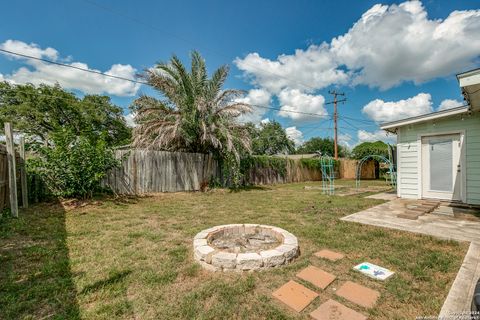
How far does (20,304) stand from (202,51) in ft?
31.9

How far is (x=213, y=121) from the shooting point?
9086mm

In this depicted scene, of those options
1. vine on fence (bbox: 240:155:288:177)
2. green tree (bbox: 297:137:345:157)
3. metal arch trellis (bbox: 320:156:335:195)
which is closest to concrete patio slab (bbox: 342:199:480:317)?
metal arch trellis (bbox: 320:156:335:195)

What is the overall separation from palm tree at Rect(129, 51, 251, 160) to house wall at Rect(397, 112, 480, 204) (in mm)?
5561

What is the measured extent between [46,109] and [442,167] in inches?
954

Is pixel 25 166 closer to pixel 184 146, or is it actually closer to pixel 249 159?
pixel 184 146

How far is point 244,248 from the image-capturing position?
120 inches

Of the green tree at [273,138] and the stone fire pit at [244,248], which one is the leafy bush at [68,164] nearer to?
the stone fire pit at [244,248]

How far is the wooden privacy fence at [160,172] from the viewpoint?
24.7ft

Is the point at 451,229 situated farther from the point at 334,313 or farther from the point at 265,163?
the point at 265,163

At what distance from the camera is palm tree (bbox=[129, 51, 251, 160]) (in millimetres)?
8570

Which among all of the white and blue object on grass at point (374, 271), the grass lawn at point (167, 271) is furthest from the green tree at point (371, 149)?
the white and blue object on grass at point (374, 271)

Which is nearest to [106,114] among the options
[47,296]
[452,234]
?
[47,296]

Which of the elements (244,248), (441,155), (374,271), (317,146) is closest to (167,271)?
(244,248)

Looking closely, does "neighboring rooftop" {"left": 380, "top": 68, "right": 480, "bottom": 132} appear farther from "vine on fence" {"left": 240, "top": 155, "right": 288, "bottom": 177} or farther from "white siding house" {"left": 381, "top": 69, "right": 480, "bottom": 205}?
"vine on fence" {"left": 240, "top": 155, "right": 288, "bottom": 177}
